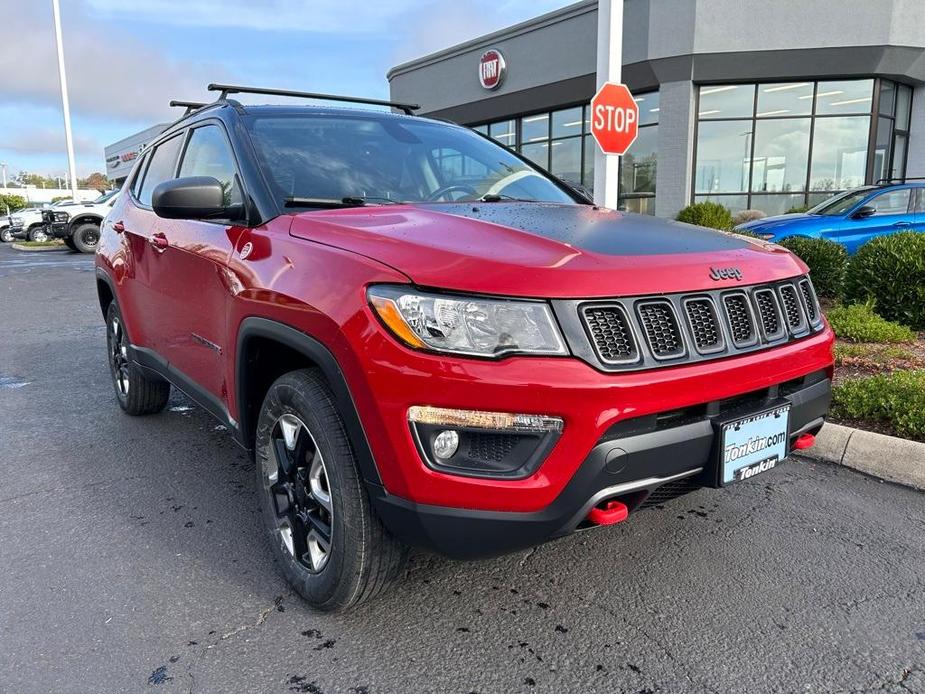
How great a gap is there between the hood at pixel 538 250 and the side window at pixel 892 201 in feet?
27.6

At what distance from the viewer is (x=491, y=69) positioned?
2233cm

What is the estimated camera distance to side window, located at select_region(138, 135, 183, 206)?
160 inches

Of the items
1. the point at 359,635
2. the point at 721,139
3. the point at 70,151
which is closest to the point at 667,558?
the point at 359,635

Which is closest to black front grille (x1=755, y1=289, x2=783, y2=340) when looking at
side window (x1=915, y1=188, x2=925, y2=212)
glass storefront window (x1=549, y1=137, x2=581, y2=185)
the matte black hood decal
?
the matte black hood decal

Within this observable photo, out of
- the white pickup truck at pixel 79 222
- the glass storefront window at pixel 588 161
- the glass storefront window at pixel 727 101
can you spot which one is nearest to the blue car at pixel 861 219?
the glass storefront window at pixel 727 101

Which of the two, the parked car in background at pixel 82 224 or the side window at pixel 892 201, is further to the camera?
the parked car in background at pixel 82 224

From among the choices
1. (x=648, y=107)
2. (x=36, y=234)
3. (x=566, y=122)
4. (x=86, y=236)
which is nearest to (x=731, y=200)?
(x=648, y=107)

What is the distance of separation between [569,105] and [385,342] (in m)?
20.8

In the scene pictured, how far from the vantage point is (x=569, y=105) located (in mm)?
21234

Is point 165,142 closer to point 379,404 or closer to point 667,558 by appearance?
point 379,404

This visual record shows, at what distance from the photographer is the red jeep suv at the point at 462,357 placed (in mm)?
1954

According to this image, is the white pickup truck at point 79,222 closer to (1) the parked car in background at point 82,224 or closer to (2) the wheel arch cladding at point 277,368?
(1) the parked car in background at point 82,224

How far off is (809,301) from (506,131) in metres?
22.2

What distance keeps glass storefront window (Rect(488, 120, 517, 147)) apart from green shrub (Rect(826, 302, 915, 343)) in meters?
18.7
